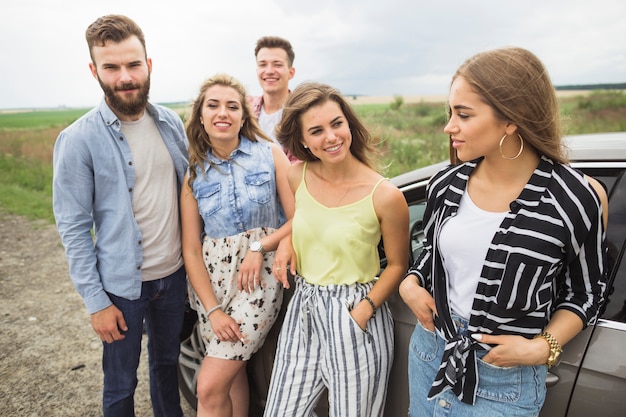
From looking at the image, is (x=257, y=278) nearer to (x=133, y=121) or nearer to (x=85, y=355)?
(x=133, y=121)

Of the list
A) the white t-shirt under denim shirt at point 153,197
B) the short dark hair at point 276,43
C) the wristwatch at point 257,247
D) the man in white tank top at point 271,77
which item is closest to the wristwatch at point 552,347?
the wristwatch at point 257,247

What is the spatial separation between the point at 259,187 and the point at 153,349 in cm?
115

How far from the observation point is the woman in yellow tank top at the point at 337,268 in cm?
183

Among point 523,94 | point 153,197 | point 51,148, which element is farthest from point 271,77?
point 51,148

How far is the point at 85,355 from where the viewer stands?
395 cm

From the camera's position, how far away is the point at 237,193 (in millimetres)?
2188

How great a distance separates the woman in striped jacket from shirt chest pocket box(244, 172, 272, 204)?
0.92m

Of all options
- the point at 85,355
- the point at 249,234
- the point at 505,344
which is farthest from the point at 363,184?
the point at 85,355

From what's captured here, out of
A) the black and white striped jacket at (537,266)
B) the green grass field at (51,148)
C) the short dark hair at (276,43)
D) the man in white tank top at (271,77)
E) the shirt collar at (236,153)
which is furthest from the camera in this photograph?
the green grass field at (51,148)

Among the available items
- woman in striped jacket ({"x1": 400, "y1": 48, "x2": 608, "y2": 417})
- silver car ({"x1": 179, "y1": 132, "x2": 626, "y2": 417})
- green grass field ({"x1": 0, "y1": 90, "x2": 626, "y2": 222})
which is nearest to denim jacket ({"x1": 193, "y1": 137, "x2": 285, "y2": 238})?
silver car ({"x1": 179, "y1": 132, "x2": 626, "y2": 417})

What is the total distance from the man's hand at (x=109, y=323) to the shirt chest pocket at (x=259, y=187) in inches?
33.1

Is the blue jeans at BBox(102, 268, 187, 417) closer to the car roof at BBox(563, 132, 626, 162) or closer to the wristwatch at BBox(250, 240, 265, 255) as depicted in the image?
the wristwatch at BBox(250, 240, 265, 255)

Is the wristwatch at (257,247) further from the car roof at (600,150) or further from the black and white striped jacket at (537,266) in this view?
the car roof at (600,150)

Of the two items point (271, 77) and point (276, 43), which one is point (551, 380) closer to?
point (271, 77)
